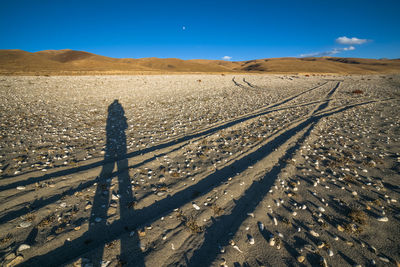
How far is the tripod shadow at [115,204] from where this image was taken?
4496 mm

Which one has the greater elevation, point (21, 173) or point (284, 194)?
point (21, 173)

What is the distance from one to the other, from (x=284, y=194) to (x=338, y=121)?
12.8 metres

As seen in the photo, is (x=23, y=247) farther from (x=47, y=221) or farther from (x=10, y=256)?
(x=47, y=221)

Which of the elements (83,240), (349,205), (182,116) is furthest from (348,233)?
(182,116)

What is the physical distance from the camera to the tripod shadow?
4496 millimetres

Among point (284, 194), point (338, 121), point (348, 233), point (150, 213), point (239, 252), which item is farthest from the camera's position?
point (338, 121)

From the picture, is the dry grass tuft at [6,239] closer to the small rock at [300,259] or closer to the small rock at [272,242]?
the small rock at [272,242]

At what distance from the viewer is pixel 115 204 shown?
6.17 metres

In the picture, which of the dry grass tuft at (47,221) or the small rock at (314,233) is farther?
the dry grass tuft at (47,221)

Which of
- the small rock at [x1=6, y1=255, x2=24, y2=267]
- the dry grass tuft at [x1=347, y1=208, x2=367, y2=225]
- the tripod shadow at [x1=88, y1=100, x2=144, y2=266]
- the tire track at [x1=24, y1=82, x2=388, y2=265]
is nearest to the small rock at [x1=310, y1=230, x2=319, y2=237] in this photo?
the dry grass tuft at [x1=347, y1=208, x2=367, y2=225]

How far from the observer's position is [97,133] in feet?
41.6

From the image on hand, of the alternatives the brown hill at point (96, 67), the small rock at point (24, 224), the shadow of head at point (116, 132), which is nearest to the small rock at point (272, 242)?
the small rock at point (24, 224)

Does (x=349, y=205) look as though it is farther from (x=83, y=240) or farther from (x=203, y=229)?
(x=83, y=240)

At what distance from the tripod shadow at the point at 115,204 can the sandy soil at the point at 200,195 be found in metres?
0.03
